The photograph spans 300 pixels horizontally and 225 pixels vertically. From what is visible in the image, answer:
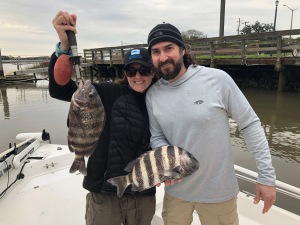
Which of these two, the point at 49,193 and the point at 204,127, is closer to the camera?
the point at 204,127

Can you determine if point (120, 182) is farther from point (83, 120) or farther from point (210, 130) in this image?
point (210, 130)

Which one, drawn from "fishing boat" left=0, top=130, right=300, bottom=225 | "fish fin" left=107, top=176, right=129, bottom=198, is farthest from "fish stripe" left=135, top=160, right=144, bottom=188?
"fishing boat" left=0, top=130, right=300, bottom=225

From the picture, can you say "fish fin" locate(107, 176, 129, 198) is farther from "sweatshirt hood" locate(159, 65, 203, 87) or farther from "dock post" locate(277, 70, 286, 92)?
"dock post" locate(277, 70, 286, 92)

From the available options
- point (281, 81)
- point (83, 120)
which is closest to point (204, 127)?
point (83, 120)

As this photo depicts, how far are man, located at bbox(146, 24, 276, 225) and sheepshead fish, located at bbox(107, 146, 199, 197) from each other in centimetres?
14

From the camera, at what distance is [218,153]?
2.22 m

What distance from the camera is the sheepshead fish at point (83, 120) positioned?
1.91 meters

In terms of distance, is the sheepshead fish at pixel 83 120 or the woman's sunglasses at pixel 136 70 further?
the woman's sunglasses at pixel 136 70

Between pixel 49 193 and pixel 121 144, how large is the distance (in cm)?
279

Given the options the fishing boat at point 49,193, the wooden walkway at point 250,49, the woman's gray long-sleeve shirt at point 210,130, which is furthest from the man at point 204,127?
the wooden walkway at point 250,49

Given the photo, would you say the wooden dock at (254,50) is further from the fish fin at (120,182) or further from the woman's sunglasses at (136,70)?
the fish fin at (120,182)

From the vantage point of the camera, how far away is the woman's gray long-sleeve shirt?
2.19m

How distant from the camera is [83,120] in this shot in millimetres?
1936

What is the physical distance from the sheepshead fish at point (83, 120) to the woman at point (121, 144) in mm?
390
